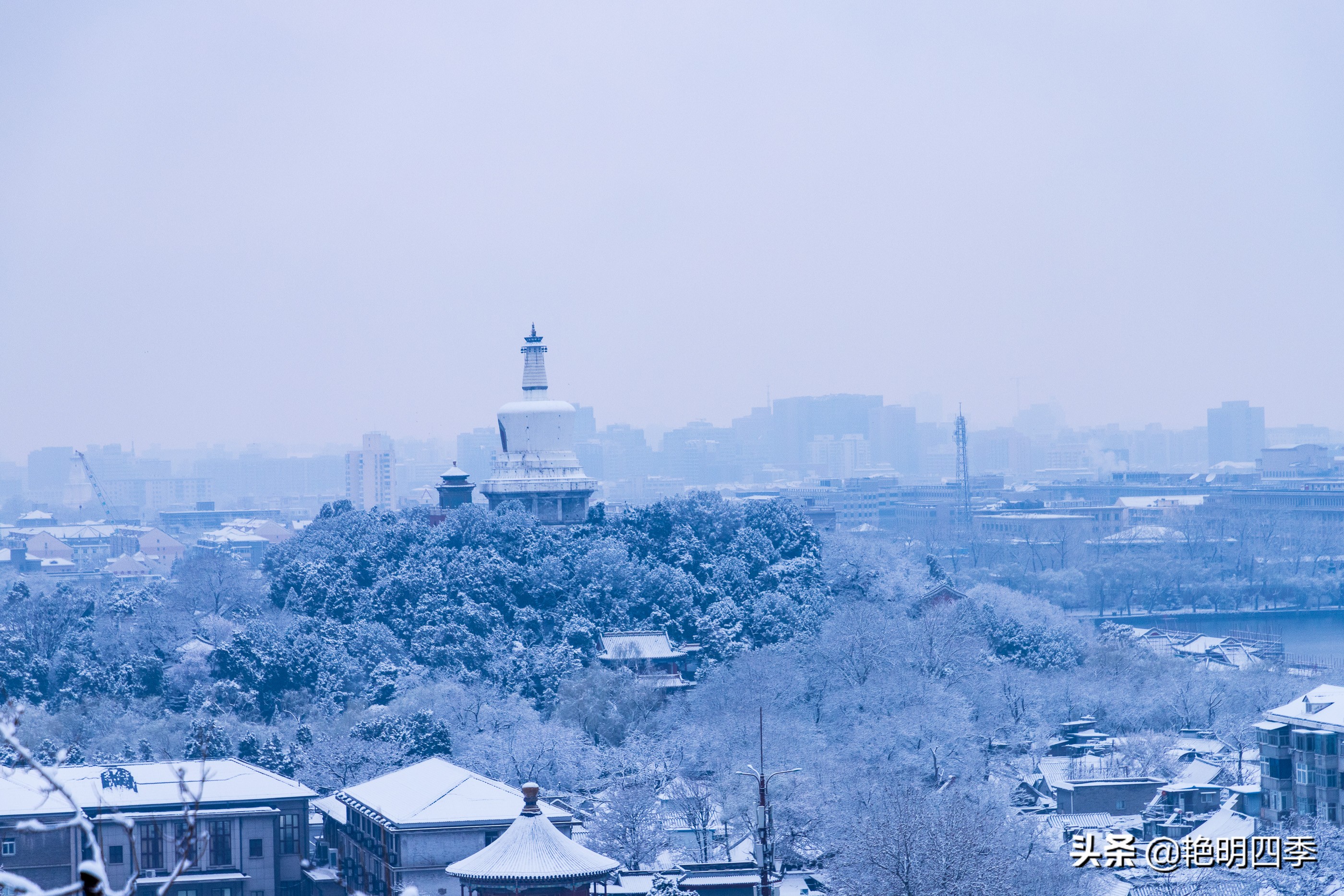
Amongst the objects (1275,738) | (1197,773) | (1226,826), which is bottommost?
(1197,773)

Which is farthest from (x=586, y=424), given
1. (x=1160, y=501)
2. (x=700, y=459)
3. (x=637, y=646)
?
(x=637, y=646)

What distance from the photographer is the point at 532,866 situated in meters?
16.7

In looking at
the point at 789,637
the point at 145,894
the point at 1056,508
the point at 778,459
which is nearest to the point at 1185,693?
the point at 789,637

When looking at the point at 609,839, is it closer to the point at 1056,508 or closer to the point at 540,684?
the point at 540,684

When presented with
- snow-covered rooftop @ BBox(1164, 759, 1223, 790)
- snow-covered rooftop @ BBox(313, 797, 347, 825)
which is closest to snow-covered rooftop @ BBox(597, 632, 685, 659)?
snow-covered rooftop @ BBox(313, 797, 347, 825)

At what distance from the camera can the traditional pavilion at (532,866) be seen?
16.7 meters

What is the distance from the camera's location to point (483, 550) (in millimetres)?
36594

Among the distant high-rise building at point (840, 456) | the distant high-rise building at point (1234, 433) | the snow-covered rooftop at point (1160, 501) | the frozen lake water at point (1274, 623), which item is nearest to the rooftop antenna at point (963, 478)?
the snow-covered rooftop at point (1160, 501)

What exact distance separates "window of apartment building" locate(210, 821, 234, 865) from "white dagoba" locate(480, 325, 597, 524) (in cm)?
1827

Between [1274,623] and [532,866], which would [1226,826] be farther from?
[1274,623]

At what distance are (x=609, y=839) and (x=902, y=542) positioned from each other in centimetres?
5032

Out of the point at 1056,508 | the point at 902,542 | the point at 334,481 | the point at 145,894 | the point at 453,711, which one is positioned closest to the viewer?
the point at 145,894

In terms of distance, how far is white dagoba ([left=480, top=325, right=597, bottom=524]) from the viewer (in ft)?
133

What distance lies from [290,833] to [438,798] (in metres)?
2.45
